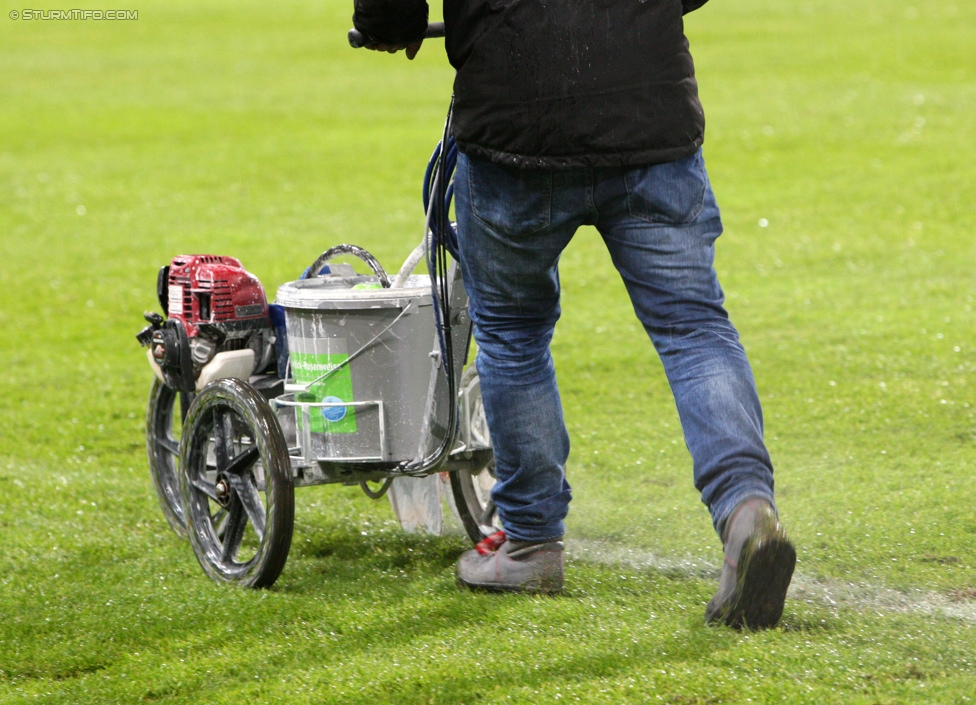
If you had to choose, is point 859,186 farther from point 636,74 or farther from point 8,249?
point 636,74

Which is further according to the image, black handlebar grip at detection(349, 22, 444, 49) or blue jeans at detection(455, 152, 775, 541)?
black handlebar grip at detection(349, 22, 444, 49)

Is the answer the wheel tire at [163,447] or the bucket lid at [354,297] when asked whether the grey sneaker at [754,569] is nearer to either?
the bucket lid at [354,297]

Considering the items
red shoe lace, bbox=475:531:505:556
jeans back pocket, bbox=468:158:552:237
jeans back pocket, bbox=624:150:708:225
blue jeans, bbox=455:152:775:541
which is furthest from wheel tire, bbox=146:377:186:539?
jeans back pocket, bbox=624:150:708:225

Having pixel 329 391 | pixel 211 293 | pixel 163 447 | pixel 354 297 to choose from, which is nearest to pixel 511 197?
pixel 354 297

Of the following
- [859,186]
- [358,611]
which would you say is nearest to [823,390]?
[358,611]

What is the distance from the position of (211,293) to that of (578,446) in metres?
1.85

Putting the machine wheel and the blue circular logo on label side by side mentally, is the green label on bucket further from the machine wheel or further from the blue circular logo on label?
the machine wheel

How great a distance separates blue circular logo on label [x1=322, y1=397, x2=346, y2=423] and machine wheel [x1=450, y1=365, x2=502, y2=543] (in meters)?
0.35

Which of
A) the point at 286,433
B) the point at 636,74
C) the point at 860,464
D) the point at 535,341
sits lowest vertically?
the point at 860,464

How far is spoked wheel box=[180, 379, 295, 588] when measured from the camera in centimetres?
378

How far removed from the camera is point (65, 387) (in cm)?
704

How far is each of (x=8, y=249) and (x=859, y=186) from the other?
6.98 meters

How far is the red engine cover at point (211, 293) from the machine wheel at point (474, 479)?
70cm

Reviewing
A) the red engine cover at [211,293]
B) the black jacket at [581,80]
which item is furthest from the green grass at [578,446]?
the black jacket at [581,80]
